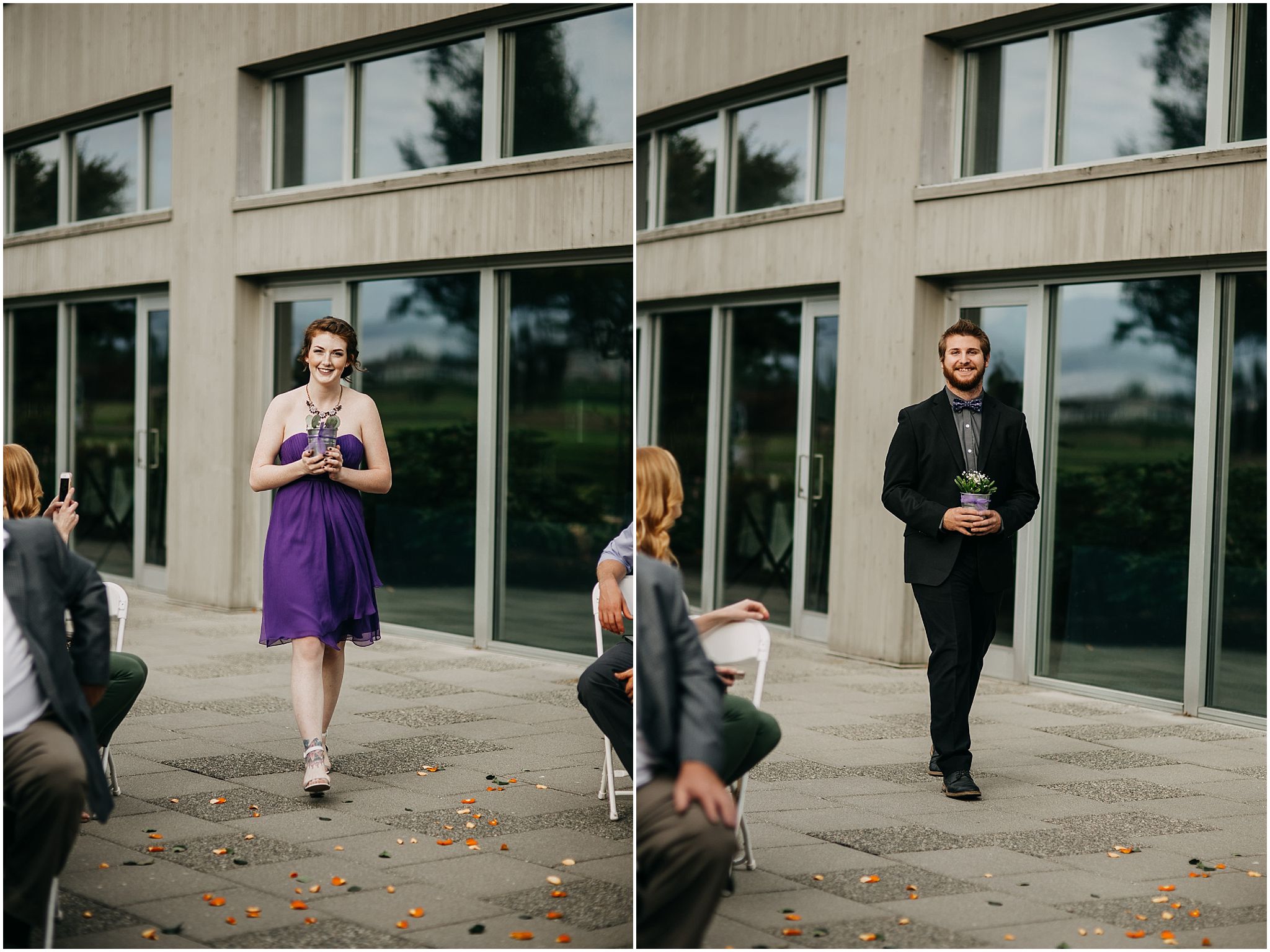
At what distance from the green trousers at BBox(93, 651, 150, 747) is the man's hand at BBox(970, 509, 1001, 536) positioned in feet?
8.90

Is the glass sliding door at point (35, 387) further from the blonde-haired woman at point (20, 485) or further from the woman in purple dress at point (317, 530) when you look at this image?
the woman in purple dress at point (317, 530)

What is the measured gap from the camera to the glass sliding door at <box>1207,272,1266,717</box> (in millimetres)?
6809

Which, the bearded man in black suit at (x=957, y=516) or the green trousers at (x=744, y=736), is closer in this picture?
the green trousers at (x=744, y=736)

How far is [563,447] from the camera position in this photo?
14.4 feet

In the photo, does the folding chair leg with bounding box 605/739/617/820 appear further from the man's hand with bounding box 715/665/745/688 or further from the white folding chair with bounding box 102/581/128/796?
the white folding chair with bounding box 102/581/128/796

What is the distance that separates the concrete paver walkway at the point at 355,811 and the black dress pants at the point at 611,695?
321 millimetres

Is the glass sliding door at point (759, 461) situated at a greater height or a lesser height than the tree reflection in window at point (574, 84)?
lesser

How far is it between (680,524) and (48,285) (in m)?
1.71

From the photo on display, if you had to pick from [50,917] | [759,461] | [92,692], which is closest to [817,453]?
[759,461]

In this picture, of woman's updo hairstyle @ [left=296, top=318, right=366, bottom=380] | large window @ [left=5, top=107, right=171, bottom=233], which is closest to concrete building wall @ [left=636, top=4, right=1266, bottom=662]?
woman's updo hairstyle @ [left=296, top=318, right=366, bottom=380]

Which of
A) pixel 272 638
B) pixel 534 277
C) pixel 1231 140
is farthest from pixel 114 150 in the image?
pixel 1231 140

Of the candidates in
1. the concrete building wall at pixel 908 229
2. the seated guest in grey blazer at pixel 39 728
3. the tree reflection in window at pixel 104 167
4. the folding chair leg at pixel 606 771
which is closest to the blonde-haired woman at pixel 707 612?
the folding chair leg at pixel 606 771

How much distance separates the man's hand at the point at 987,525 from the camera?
5184 mm

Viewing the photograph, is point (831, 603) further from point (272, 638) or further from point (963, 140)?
point (272, 638)
